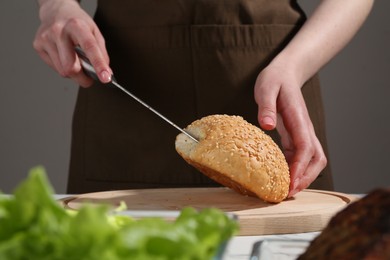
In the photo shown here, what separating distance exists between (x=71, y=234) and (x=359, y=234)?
0.65 feet

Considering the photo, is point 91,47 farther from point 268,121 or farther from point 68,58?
point 268,121

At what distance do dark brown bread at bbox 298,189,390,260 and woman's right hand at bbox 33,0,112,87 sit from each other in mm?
871

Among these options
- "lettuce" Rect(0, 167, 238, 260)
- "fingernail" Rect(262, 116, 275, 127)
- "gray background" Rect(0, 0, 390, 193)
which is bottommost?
"gray background" Rect(0, 0, 390, 193)

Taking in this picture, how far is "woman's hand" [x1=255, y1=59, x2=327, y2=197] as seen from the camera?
1.31 meters

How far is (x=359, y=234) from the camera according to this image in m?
0.46

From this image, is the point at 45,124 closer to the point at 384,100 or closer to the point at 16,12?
the point at 16,12

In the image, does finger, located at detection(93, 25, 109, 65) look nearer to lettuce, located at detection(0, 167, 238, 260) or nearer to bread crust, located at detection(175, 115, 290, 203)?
bread crust, located at detection(175, 115, 290, 203)

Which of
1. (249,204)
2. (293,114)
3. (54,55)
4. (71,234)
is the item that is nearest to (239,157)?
(249,204)

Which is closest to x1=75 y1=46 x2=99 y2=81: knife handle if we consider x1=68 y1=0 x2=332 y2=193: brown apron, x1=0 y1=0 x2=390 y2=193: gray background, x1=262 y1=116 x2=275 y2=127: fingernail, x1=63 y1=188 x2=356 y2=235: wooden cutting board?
x1=68 y1=0 x2=332 y2=193: brown apron

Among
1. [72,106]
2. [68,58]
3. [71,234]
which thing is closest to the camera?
[71,234]

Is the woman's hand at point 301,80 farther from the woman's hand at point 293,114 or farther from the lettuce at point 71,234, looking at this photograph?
the lettuce at point 71,234

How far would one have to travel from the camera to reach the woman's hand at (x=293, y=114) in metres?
1.31

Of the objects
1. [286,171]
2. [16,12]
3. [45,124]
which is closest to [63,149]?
[45,124]

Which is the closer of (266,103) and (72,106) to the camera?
(266,103)
